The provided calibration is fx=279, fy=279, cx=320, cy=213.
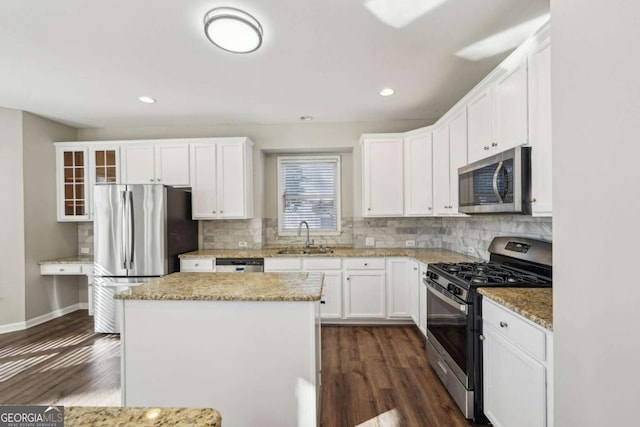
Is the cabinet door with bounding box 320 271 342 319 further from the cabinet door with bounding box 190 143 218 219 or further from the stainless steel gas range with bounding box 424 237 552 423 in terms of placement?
the cabinet door with bounding box 190 143 218 219

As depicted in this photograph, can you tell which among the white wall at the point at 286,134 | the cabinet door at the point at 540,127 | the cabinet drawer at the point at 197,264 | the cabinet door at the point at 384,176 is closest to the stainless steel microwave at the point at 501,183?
the cabinet door at the point at 540,127

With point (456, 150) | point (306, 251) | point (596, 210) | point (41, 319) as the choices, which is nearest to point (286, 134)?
point (306, 251)

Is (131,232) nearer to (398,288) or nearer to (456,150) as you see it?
(398,288)

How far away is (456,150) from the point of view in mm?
2717

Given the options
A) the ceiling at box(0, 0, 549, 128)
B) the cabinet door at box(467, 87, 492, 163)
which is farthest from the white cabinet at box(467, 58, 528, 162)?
the ceiling at box(0, 0, 549, 128)

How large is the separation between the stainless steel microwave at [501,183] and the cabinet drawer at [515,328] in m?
0.65

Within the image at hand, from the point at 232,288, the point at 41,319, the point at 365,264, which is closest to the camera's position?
the point at 232,288


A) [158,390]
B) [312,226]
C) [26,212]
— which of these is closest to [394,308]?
[312,226]

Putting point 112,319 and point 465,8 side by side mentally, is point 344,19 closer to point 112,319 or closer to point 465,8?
point 465,8

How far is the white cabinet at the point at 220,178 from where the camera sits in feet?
11.9

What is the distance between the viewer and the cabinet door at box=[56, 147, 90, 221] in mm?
3727

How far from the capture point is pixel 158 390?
60.2 inches

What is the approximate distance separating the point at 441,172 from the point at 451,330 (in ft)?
5.60

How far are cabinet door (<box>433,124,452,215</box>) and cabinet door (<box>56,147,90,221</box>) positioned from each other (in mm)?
4449
